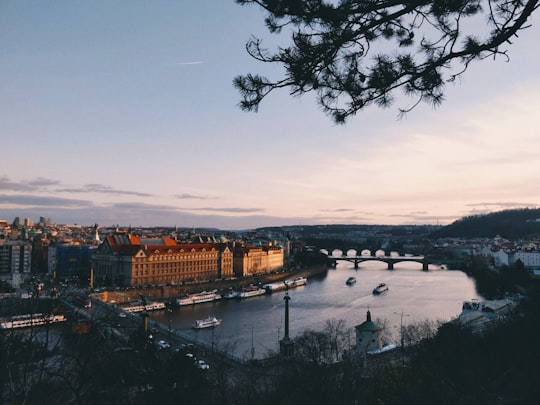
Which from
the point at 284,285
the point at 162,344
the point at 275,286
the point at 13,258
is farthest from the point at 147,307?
the point at 13,258

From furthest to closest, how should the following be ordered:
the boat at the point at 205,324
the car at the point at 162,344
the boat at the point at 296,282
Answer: the boat at the point at 296,282, the boat at the point at 205,324, the car at the point at 162,344

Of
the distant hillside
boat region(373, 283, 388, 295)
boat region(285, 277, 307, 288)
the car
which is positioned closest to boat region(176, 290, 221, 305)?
boat region(285, 277, 307, 288)

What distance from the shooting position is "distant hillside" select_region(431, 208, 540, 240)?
5153cm

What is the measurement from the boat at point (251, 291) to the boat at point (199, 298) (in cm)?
88

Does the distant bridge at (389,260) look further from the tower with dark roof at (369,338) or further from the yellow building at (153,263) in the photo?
the tower with dark roof at (369,338)

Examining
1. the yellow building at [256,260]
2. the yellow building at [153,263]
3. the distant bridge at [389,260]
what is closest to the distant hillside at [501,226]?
the distant bridge at [389,260]

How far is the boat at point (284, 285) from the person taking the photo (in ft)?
61.4

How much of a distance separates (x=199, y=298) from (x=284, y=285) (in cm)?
463

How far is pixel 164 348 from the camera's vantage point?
26.0ft

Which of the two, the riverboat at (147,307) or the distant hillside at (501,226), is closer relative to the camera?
the riverboat at (147,307)

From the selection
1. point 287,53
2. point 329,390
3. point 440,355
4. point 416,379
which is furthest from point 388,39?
point 440,355

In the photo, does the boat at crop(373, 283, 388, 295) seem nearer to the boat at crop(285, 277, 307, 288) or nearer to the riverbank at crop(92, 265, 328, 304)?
the boat at crop(285, 277, 307, 288)

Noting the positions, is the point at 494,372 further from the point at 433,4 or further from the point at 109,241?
the point at 109,241

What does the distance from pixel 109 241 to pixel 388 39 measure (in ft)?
61.8
